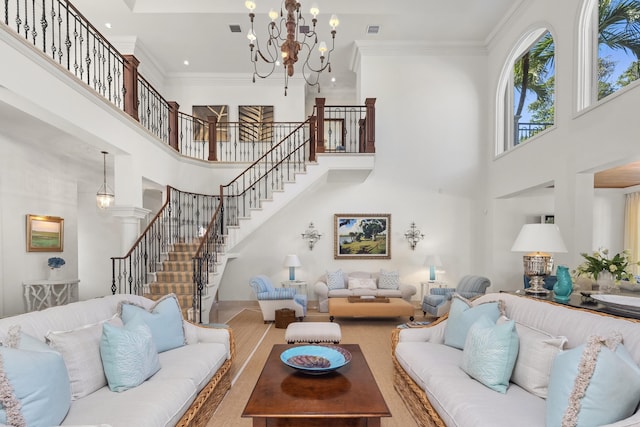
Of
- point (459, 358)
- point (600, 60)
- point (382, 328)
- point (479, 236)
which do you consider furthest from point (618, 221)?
point (459, 358)

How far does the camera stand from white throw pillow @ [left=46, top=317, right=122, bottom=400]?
2.19 m

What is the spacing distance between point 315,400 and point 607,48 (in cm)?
543

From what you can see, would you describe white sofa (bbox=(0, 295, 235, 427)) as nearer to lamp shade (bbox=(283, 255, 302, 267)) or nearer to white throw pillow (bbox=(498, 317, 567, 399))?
white throw pillow (bbox=(498, 317, 567, 399))

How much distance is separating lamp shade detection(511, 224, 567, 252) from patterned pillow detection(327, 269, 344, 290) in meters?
4.30

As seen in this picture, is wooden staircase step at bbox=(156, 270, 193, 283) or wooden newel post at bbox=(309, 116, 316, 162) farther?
wooden newel post at bbox=(309, 116, 316, 162)

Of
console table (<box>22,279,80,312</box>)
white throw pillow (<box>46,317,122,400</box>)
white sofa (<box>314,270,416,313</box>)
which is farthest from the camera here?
white sofa (<box>314,270,416,313</box>)

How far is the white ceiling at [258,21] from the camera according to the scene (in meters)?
6.64

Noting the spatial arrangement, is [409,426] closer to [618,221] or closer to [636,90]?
[636,90]

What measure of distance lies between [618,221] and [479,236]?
10.3 feet

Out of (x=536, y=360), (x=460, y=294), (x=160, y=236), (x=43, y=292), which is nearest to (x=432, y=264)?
(x=460, y=294)

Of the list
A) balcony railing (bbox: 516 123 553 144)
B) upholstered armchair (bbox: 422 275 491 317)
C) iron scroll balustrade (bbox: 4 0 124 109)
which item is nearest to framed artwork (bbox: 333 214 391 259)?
upholstered armchair (bbox: 422 275 491 317)

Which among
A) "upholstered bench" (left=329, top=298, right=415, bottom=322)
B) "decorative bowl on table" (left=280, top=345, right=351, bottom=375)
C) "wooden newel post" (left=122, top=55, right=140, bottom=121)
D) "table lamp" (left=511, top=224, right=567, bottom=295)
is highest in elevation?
"wooden newel post" (left=122, top=55, right=140, bottom=121)

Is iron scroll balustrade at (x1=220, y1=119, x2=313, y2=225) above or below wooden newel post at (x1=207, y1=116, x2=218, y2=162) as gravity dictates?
below

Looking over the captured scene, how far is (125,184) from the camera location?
530 centimetres
